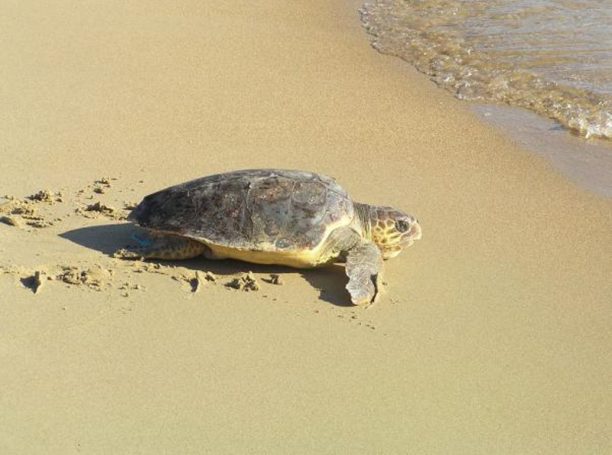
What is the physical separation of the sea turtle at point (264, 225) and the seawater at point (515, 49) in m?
3.21

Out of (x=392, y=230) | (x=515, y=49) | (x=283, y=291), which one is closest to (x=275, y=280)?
(x=283, y=291)

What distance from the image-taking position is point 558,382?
3990mm

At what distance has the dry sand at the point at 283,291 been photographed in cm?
359

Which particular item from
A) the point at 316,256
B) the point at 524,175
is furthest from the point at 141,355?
the point at 524,175

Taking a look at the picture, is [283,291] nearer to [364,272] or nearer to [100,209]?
[364,272]

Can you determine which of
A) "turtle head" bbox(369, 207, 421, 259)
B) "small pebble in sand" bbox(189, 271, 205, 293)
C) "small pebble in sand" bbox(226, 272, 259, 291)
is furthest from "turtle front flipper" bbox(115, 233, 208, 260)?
"turtle head" bbox(369, 207, 421, 259)

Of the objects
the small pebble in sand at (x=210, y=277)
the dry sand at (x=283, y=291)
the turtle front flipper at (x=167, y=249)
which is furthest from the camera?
the turtle front flipper at (x=167, y=249)

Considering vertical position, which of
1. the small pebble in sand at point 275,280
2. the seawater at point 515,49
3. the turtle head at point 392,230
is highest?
the seawater at point 515,49

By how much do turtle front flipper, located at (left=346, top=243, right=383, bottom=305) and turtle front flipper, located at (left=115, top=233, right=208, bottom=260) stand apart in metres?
0.83

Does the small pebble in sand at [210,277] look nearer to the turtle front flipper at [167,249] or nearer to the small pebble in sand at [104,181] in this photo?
the turtle front flipper at [167,249]

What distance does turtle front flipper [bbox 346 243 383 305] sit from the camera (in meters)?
4.50

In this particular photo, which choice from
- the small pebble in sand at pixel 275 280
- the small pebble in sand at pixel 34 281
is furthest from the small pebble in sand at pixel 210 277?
the small pebble in sand at pixel 34 281

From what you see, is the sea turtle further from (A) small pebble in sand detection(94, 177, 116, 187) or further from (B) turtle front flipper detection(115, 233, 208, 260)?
(A) small pebble in sand detection(94, 177, 116, 187)

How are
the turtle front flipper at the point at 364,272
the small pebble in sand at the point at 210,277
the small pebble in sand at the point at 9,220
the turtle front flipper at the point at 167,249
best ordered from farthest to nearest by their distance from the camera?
the small pebble in sand at the point at 9,220 → the turtle front flipper at the point at 167,249 → the small pebble in sand at the point at 210,277 → the turtle front flipper at the point at 364,272
